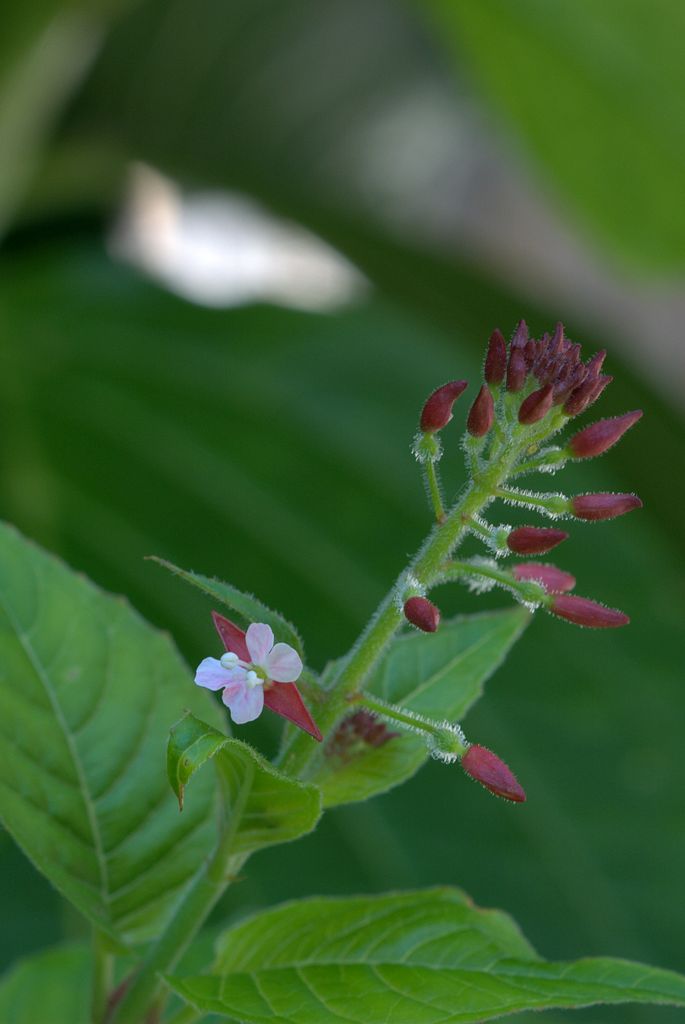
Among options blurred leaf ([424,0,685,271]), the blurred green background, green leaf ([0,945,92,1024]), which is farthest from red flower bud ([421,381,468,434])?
blurred leaf ([424,0,685,271])

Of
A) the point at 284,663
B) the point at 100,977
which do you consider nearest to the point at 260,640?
the point at 284,663

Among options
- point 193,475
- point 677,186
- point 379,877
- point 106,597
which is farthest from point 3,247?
point 106,597

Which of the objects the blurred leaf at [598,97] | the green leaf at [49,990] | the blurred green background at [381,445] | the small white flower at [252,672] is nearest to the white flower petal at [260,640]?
the small white flower at [252,672]

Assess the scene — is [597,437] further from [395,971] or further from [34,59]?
[34,59]

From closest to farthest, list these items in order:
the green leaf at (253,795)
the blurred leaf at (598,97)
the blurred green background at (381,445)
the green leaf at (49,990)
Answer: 1. the green leaf at (253,795)
2. the green leaf at (49,990)
3. the blurred green background at (381,445)
4. the blurred leaf at (598,97)

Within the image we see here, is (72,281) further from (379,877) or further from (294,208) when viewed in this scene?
(379,877)

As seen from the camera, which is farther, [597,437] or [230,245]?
[230,245]

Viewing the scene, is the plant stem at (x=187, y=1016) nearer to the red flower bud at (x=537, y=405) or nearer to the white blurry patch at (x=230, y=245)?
the red flower bud at (x=537, y=405)
